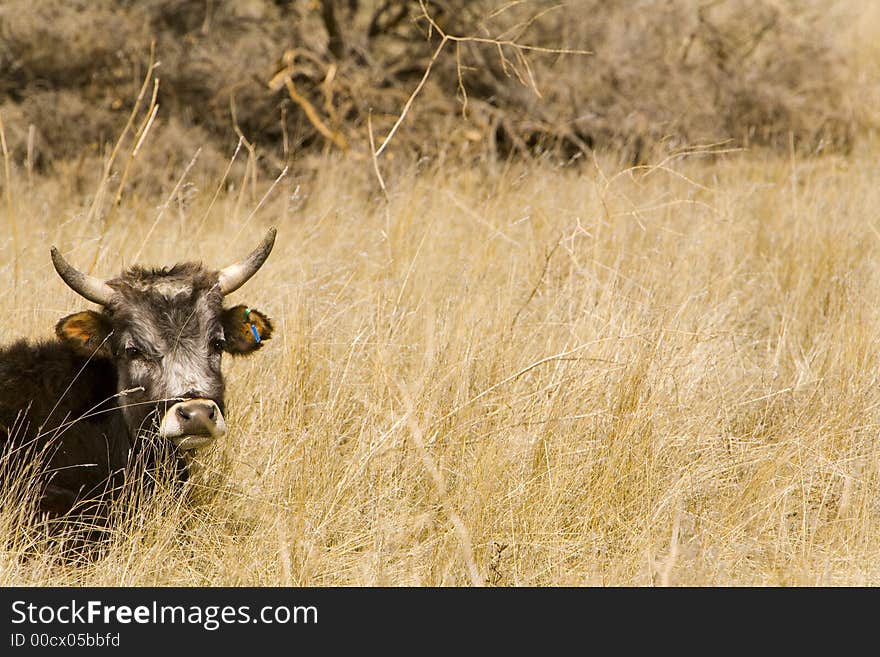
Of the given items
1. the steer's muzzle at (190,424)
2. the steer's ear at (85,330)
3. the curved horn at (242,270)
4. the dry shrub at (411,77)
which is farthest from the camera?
the dry shrub at (411,77)

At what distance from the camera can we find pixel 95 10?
11.0 m

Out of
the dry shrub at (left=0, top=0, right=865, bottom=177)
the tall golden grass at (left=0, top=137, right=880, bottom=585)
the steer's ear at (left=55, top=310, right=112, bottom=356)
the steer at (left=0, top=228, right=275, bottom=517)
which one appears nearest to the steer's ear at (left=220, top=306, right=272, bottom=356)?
the steer at (left=0, top=228, right=275, bottom=517)

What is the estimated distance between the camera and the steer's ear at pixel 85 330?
477 centimetres

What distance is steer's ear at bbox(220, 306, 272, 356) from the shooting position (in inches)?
199

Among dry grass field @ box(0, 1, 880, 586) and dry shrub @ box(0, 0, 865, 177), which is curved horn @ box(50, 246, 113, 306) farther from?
dry shrub @ box(0, 0, 865, 177)

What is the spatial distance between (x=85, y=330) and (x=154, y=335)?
36 centimetres

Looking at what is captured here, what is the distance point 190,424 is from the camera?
439 centimetres

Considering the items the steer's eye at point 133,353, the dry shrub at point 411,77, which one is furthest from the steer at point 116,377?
the dry shrub at point 411,77

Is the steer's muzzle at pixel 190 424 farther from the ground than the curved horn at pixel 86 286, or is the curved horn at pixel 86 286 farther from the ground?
the curved horn at pixel 86 286

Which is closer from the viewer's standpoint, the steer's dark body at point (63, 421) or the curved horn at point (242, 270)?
the steer's dark body at point (63, 421)

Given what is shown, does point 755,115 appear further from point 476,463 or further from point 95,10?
point 476,463

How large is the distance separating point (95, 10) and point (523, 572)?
882cm

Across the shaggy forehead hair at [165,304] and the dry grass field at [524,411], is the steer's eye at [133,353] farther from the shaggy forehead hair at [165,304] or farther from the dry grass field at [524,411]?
the dry grass field at [524,411]

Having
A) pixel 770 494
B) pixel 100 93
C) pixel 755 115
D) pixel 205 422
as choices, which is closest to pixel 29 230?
pixel 100 93
